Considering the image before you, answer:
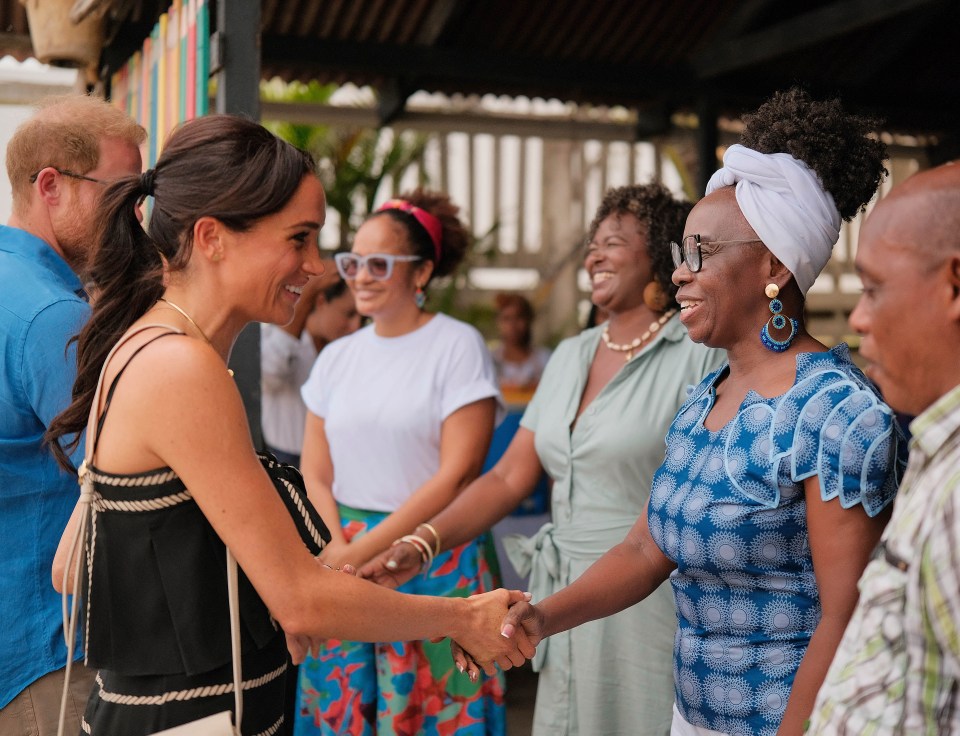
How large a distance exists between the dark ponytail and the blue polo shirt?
210 mm

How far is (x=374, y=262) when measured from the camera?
4012 millimetres

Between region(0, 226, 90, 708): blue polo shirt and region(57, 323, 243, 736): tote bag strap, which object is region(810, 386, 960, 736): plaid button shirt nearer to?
region(57, 323, 243, 736): tote bag strap

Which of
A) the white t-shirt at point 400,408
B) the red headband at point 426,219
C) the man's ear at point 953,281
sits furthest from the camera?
the red headband at point 426,219

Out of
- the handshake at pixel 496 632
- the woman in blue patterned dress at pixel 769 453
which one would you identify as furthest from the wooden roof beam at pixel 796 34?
the handshake at pixel 496 632

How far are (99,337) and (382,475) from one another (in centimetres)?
176

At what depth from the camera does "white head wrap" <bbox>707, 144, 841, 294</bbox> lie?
7.11 ft

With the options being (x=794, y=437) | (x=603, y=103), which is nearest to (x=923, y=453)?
(x=794, y=437)

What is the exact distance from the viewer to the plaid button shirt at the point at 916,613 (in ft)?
4.05

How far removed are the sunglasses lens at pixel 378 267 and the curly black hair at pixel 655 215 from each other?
83 cm

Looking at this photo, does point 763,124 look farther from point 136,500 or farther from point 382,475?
point 382,475

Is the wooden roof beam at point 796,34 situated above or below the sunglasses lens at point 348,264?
above

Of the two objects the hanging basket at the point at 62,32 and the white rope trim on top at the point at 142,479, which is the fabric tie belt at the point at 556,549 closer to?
the white rope trim on top at the point at 142,479

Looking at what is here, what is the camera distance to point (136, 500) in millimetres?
1859

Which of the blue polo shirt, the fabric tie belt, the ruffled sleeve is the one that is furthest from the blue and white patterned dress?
the blue polo shirt
